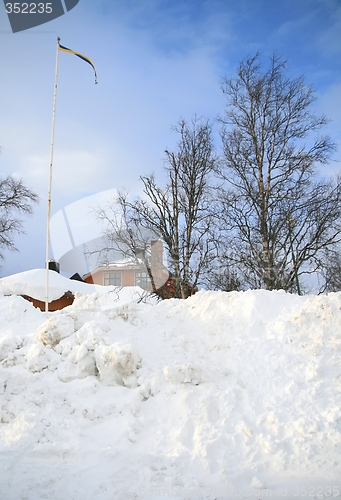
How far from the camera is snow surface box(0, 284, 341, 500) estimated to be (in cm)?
407

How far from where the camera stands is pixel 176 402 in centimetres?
538

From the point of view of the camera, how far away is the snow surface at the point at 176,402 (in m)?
4.07

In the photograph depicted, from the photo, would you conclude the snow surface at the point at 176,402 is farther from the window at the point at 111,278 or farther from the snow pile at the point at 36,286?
the window at the point at 111,278

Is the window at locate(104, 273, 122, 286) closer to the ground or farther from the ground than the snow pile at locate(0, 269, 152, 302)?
farther from the ground

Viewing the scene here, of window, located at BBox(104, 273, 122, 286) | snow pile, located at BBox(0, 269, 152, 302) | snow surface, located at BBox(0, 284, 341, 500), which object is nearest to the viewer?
snow surface, located at BBox(0, 284, 341, 500)

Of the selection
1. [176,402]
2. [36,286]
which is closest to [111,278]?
[36,286]

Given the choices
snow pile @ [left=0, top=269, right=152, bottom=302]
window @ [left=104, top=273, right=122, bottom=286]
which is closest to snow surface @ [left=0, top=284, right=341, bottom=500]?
snow pile @ [left=0, top=269, right=152, bottom=302]

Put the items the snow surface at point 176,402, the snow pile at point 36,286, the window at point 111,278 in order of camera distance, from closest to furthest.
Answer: the snow surface at point 176,402
the snow pile at point 36,286
the window at point 111,278

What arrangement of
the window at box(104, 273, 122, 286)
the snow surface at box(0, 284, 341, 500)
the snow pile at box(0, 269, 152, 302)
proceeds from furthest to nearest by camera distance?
the window at box(104, 273, 122, 286) < the snow pile at box(0, 269, 152, 302) < the snow surface at box(0, 284, 341, 500)

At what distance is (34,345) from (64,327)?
62 centimetres

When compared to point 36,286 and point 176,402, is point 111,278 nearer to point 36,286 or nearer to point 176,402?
point 36,286

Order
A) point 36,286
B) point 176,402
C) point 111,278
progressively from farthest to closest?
1. point 111,278
2. point 36,286
3. point 176,402

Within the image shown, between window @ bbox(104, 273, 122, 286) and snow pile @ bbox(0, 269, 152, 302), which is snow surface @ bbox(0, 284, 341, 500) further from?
window @ bbox(104, 273, 122, 286)

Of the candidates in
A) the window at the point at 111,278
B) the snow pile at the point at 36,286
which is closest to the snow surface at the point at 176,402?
the snow pile at the point at 36,286
